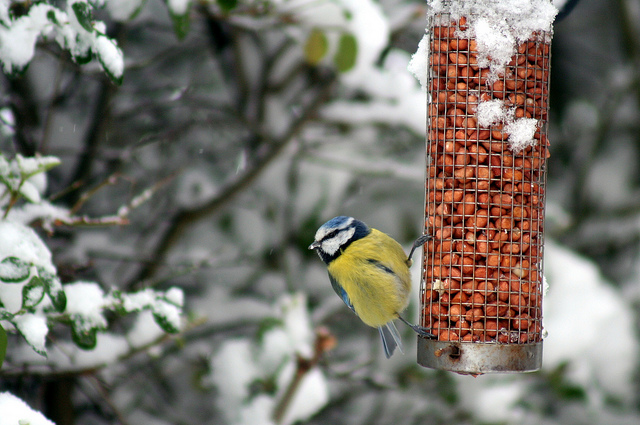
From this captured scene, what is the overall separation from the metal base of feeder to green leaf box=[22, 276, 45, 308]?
1371 mm

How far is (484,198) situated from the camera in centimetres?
256

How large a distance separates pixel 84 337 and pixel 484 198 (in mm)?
1534

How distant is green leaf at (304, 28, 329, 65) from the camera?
322 cm

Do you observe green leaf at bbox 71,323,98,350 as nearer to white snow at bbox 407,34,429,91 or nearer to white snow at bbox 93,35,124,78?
white snow at bbox 93,35,124,78

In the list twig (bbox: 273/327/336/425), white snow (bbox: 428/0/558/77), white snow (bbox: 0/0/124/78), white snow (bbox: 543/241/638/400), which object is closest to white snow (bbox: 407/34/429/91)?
white snow (bbox: 428/0/558/77)

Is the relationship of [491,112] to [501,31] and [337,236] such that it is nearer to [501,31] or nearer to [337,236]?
[501,31]

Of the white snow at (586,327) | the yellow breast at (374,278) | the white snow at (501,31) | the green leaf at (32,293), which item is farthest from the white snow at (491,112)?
the white snow at (586,327)

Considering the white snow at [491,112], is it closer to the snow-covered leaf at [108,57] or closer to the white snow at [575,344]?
the snow-covered leaf at [108,57]

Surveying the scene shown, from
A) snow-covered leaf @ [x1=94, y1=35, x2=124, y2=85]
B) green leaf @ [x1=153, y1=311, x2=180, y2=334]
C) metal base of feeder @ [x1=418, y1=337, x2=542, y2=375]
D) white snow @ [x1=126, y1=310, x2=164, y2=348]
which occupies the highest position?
snow-covered leaf @ [x1=94, y1=35, x2=124, y2=85]

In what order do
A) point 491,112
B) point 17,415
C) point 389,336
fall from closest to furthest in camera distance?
point 17,415
point 491,112
point 389,336

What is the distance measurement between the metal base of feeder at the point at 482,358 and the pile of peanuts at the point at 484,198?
8 centimetres

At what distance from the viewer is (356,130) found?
510 cm

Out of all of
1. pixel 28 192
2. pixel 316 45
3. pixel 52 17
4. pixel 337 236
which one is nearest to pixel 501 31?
pixel 316 45

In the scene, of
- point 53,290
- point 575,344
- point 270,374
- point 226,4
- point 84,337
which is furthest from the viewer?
point 575,344
